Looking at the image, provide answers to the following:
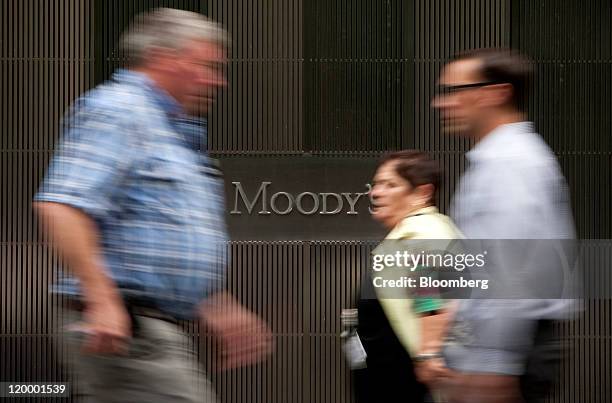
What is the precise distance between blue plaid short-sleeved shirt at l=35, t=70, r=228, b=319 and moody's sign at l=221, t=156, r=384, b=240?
702cm

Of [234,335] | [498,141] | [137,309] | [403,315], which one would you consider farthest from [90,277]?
[403,315]

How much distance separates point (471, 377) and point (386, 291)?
2.85 ft

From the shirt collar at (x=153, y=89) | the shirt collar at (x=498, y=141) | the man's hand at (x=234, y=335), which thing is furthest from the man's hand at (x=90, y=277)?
the shirt collar at (x=498, y=141)

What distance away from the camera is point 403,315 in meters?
4.39

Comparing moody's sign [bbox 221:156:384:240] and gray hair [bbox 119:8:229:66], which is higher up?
gray hair [bbox 119:8:229:66]

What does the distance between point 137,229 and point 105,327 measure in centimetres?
36

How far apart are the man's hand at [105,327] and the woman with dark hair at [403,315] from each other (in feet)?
4.99

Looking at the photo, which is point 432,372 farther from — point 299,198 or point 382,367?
point 299,198

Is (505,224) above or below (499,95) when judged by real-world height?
below

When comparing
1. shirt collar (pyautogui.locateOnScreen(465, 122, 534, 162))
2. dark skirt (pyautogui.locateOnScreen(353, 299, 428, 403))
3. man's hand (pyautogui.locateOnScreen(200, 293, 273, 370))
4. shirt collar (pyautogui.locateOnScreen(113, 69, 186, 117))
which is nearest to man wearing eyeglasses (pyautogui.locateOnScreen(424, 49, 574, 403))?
shirt collar (pyautogui.locateOnScreen(465, 122, 534, 162))

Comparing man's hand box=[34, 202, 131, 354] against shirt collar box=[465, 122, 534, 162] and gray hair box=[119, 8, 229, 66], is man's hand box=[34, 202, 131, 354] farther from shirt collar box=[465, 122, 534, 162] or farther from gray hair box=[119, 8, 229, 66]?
shirt collar box=[465, 122, 534, 162]

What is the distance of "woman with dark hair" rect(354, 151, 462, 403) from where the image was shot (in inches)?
170
